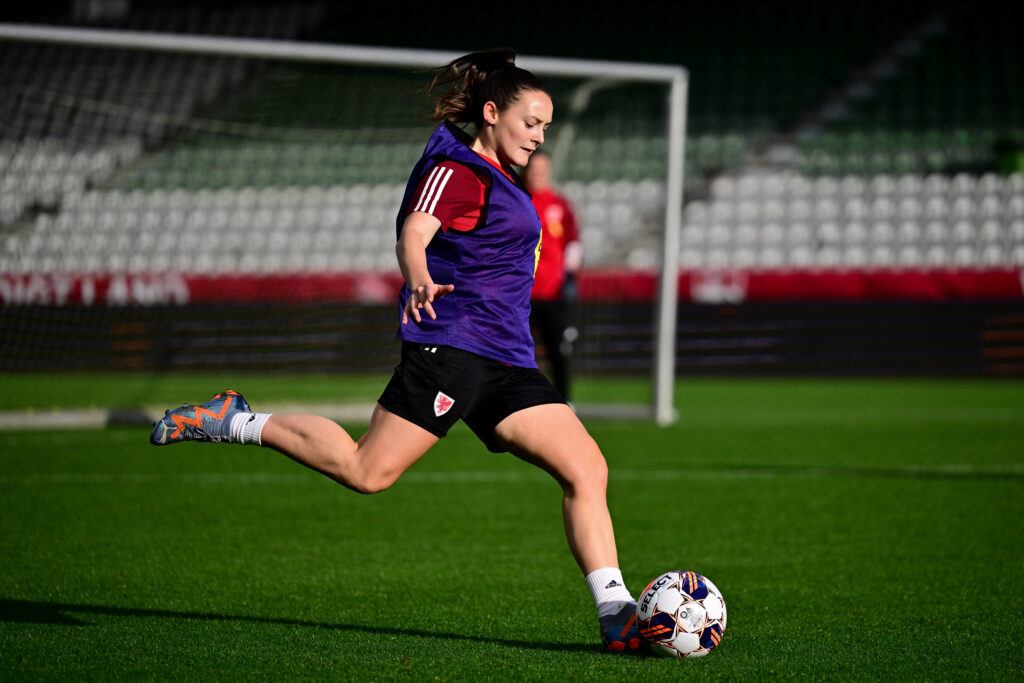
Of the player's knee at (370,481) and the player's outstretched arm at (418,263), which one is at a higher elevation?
the player's outstretched arm at (418,263)

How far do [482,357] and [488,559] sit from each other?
178 cm

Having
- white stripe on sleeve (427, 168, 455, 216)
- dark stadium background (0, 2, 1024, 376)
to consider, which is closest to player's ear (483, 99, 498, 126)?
white stripe on sleeve (427, 168, 455, 216)

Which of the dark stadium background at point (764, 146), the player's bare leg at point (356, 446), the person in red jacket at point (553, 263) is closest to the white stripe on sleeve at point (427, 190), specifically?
the player's bare leg at point (356, 446)

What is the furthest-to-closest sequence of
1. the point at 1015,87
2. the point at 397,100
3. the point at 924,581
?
1. the point at 1015,87
2. the point at 397,100
3. the point at 924,581

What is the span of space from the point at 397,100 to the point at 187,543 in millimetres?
6569

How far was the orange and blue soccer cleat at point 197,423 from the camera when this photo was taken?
12.7 feet

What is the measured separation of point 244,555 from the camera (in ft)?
17.4

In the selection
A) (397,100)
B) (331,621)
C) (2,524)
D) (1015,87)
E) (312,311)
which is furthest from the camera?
(1015,87)

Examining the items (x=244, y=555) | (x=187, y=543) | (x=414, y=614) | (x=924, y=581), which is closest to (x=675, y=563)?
(x=924, y=581)

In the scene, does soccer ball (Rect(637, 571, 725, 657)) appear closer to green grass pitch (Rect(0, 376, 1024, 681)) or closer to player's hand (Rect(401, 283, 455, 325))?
green grass pitch (Rect(0, 376, 1024, 681))

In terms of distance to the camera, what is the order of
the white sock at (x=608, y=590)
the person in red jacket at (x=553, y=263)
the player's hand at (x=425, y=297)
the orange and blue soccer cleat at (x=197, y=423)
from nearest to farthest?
the player's hand at (x=425, y=297) → the white sock at (x=608, y=590) → the orange and blue soccer cleat at (x=197, y=423) → the person in red jacket at (x=553, y=263)

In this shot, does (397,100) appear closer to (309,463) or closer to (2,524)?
(2,524)

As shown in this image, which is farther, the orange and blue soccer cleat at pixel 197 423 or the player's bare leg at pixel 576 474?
the orange and blue soccer cleat at pixel 197 423

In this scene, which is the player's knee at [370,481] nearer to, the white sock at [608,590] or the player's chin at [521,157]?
the white sock at [608,590]
